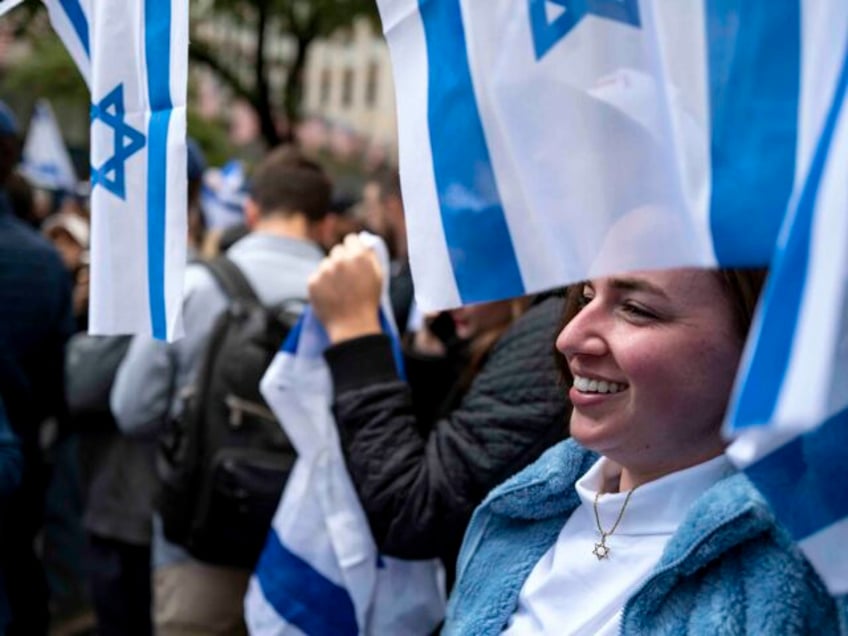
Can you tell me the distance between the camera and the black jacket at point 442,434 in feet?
7.13

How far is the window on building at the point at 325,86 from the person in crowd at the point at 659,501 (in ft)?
137

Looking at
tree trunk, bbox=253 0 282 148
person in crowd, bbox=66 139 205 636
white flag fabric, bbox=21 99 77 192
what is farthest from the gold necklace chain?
tree trunk, bbox=253 0 282 148

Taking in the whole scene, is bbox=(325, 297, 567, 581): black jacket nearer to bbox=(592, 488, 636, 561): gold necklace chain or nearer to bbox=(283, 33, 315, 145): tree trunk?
bbox=(592, 488, 636, 561): gold necklace chain

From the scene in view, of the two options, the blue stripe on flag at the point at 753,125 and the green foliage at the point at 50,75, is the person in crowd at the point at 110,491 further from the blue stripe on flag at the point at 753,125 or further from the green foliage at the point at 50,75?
the green foliage at the point at 50,75

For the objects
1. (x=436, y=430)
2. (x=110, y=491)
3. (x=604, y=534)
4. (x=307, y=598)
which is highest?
(x=604, y=534)

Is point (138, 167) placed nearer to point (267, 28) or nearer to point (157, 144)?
point (157, 144)

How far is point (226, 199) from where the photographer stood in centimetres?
685

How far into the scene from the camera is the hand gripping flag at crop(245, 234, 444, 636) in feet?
7.90

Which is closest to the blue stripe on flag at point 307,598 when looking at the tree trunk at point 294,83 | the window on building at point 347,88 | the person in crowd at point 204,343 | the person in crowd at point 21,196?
the person in crowd at point 204,343

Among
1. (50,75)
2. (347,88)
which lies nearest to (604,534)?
(50,75)

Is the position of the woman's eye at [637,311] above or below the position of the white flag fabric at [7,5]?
below

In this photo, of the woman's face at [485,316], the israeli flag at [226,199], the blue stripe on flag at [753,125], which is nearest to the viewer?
the blue stripe on flag at [753,125]

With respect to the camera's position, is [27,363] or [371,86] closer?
[27,363]

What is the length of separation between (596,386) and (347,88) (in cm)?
4109
